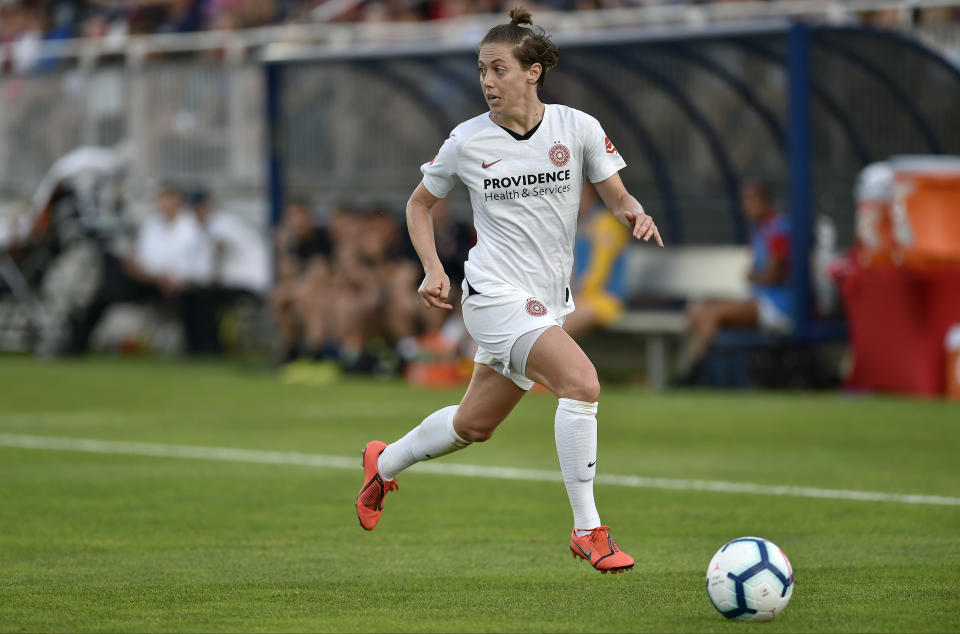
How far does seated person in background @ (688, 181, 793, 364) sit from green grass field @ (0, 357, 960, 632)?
4.51 ft

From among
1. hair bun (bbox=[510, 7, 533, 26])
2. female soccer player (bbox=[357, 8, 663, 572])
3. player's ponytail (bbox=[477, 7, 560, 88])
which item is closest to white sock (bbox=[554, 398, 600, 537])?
female soccer player (bbox=[357, 8, 663, 572])

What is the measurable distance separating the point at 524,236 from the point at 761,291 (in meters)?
9.85

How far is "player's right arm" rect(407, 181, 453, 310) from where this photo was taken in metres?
6.91

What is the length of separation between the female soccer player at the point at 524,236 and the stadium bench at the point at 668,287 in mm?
9974

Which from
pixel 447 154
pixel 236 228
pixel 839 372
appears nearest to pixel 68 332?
pixel 236 228

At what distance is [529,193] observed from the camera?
696cm

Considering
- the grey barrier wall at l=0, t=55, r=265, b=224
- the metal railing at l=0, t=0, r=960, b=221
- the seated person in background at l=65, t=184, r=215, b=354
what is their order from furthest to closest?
the grey barrier wall at l=0, t=55, r=265, b=224 < the seated person in background at l=65, t=184, r=215, b=354 < the metal railing at l=0, t=0, r=960, b=221

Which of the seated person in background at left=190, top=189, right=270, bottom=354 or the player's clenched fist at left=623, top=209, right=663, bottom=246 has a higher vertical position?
the player's clenched fist at left=623, top=209, right=663, bottom=246

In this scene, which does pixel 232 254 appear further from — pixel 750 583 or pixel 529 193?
pixel 750 583

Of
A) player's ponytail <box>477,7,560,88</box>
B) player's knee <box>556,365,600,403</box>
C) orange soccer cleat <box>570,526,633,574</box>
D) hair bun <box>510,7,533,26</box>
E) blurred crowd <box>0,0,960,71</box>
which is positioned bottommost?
orange soccer cleat <box>570,526,633,574</box>

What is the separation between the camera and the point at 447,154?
711 cm

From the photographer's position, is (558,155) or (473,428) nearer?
(558,155)

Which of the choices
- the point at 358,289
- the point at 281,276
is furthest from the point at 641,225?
the point at 281,276

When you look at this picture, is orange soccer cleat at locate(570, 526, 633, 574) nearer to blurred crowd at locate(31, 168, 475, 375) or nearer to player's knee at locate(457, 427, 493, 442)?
player's knee at locate(457, 427, 493, 442)
